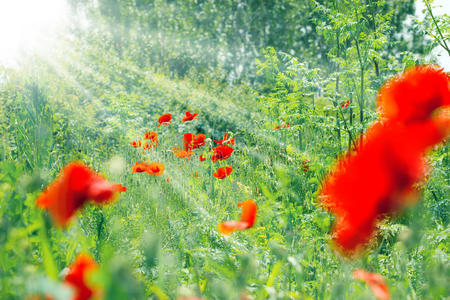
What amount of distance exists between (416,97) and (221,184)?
6.71 ft

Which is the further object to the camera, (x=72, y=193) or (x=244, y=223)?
(x=244, y=223)

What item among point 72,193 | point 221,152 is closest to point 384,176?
point 72,193

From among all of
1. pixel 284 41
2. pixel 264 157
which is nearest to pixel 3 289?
pixel 264 157

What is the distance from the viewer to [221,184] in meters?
2.52

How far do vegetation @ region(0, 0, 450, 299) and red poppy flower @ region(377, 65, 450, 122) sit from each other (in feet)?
0.91

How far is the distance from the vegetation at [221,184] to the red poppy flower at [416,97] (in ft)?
0.91

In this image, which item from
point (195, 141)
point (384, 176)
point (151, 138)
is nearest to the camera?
point (384, 176)

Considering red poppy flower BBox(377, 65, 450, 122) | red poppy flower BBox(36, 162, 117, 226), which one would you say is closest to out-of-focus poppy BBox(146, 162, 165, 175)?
red poppy flower BBox(36, 162, 117, 226)

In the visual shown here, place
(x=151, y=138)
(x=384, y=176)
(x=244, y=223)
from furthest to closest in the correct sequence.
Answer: (x=151, y=138), (x=244, y=223), (x=384, y=176)

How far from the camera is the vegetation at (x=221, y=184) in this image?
862 mm

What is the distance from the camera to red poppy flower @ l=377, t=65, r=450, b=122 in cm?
51

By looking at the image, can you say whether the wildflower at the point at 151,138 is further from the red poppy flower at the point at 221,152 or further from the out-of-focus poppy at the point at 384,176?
the out-of-focus poppy at the point at 384,176

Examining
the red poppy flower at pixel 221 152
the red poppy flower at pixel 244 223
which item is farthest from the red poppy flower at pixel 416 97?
the red poppy flower at pixel 221 152

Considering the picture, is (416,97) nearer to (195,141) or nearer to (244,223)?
(244,223)
